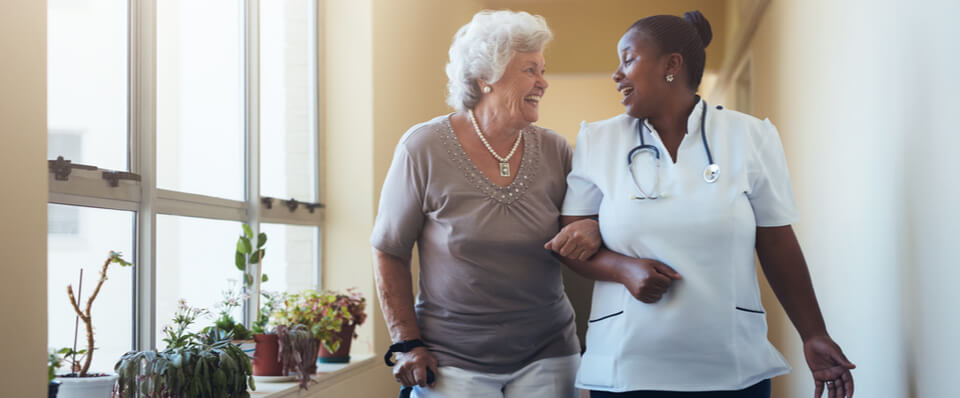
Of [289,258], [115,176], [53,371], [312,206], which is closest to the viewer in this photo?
[53,371]

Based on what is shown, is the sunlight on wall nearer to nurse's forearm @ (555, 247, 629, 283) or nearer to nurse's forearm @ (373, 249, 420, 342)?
nurse's forearm @ (373, 249, 420, 342)

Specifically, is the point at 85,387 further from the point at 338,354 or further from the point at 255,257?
the point at 338,354

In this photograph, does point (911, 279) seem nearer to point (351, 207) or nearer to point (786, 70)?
point (786, 70)

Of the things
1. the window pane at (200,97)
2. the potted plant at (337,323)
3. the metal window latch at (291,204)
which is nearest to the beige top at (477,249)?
the window pane at (200,97)

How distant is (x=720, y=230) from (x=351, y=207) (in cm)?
287

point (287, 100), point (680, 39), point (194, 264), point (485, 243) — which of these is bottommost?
point (194, 264)

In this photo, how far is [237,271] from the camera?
10.9 ft

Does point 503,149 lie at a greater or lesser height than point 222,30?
lesser

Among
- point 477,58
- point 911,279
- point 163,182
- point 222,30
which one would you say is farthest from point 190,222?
point 911,279

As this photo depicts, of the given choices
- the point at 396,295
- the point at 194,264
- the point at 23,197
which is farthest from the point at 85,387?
the point at 194,264

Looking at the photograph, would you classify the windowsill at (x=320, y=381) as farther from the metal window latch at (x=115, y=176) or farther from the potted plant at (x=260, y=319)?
the metal window latch at (x=115, y=176)

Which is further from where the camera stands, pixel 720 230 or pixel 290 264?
pixel 290 264

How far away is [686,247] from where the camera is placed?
1513 millimetres

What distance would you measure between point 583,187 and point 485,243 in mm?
277
